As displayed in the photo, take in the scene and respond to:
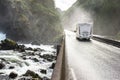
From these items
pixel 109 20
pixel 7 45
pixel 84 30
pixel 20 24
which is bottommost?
pixel 7 45

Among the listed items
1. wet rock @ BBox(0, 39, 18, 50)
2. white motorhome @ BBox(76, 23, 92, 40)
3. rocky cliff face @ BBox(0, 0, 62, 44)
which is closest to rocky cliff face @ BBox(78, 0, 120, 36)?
rocky cliff face @ BBox(0, 0, 62, 44)

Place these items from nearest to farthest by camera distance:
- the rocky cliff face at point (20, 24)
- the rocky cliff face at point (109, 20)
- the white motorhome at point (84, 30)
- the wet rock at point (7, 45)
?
1. the white motorhome at point (84, 30)
2. the wet rock at point (7, 45)
3. the rocky cliff face at point (109, 20)
4. the rocky cliff face at point (20, 24)

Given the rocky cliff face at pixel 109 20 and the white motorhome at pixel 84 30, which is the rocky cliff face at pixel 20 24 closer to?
the rocky cliff face at pixel 109 20

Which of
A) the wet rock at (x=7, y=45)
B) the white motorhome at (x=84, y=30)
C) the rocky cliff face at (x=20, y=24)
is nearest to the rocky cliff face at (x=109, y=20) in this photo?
the rocky cliff face at (x=20, y=24)

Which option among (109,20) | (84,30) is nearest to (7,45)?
(84,30)

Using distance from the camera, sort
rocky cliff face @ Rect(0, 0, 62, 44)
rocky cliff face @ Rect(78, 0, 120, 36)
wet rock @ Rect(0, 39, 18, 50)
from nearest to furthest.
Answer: wet rock @ Rect(0, 39, 18, 50), rocky cliff face @ Rect(78, 0, 120, 36), rocky cliff face @ Rect(0, 0, 62, 44)

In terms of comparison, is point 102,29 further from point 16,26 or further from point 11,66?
point 11,66

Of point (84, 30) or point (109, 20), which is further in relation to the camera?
point (109, 20)

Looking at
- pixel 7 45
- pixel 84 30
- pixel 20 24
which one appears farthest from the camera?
pixel 20 24

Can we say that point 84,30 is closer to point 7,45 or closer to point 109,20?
point 7,45

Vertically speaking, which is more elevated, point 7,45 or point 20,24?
point 20,24

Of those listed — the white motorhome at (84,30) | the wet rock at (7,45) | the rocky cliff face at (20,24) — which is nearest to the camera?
the white motorhome at (84,30)

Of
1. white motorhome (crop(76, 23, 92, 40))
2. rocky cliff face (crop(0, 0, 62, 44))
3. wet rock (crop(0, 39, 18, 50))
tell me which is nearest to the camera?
white motorhome (crop(76, 23, 92, 40))

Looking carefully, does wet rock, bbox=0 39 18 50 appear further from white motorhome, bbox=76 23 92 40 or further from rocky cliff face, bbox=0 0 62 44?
rocky cliff face, bbox=0 0 62 44
